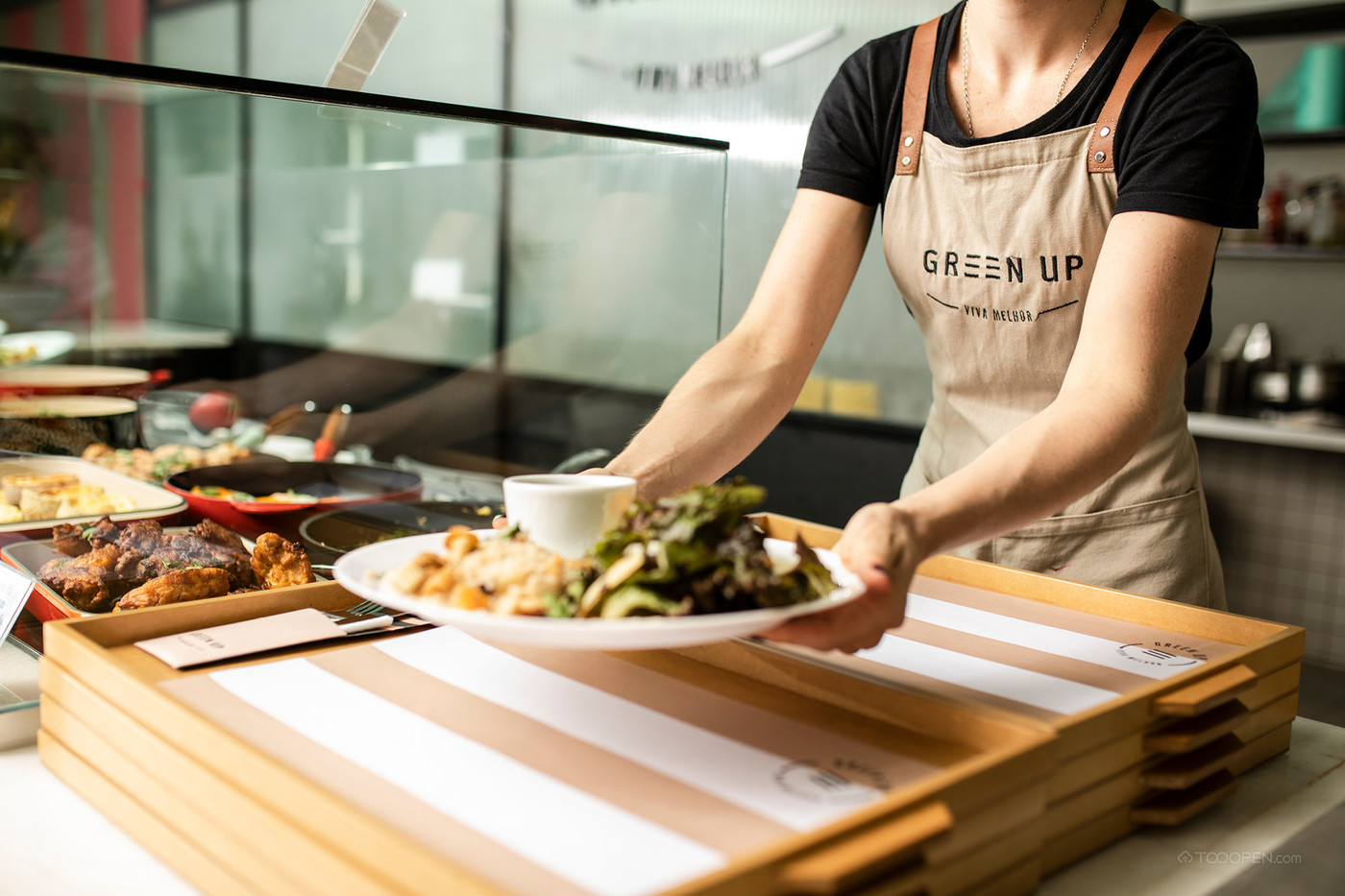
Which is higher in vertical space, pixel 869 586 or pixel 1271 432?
pixel 869 586

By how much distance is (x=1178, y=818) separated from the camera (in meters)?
0.73

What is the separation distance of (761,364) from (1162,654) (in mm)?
476

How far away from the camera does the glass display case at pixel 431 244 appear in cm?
138

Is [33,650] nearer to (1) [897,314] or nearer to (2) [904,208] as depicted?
(2) [904,208]

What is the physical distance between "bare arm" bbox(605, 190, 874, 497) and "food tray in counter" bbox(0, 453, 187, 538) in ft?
1.89

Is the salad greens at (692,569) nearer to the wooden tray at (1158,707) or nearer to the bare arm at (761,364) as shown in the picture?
the wooden tray at (1158,707)

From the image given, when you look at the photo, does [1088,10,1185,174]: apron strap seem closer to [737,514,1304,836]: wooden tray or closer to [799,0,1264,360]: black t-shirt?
[799,0,1264,360]: black t-shirt

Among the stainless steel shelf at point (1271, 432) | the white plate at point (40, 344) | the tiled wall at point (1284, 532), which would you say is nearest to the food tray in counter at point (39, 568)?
the white plate at point (40, 344)

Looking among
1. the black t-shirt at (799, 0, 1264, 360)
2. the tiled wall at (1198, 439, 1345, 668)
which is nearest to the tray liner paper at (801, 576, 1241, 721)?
the black t-shirt at (799, 0, 1264, 360)

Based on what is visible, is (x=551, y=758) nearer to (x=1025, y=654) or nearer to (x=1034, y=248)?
(x=1025, y=654)

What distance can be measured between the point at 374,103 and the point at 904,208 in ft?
1.96

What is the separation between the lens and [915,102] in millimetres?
1268

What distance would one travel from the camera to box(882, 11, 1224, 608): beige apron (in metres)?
1.20

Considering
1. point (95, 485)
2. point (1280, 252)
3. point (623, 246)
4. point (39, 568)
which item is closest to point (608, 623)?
point (39, 568)
